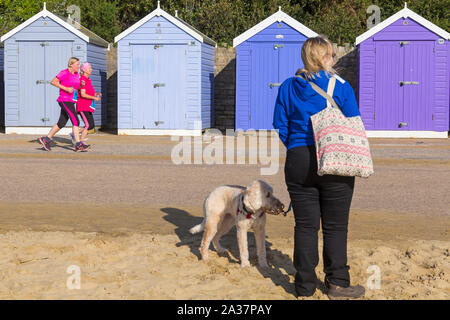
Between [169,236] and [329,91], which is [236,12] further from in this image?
[329,91]

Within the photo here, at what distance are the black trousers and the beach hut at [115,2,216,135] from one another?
1413 centimetres

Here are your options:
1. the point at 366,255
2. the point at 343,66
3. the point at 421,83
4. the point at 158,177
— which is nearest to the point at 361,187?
the point at 158,177

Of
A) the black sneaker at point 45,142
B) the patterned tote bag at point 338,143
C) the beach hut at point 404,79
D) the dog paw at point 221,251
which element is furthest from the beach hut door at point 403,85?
the patterned tote bag at point 338,143

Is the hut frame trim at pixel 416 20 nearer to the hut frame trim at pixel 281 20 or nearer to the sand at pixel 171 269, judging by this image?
the hut frame trim at pixel 281 20

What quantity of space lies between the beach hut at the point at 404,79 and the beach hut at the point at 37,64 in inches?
287

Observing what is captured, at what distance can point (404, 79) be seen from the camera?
58.0ft

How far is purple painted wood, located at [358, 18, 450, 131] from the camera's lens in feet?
57.6

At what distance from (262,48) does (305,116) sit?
14.1m

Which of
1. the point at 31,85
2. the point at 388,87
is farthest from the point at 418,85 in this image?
the point at 31,85

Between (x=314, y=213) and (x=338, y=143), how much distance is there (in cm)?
48

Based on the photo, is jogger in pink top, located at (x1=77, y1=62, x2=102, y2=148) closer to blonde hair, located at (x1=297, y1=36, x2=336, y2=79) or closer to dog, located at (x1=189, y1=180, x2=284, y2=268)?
dog, located at (x1=189, y1=180, x2=284, y2=268)

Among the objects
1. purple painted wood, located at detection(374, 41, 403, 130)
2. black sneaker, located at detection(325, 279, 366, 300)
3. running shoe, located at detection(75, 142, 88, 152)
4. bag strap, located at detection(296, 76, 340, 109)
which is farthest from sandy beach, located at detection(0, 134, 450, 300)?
purple painted wood, located at detection(374, 41, 403, 130)
